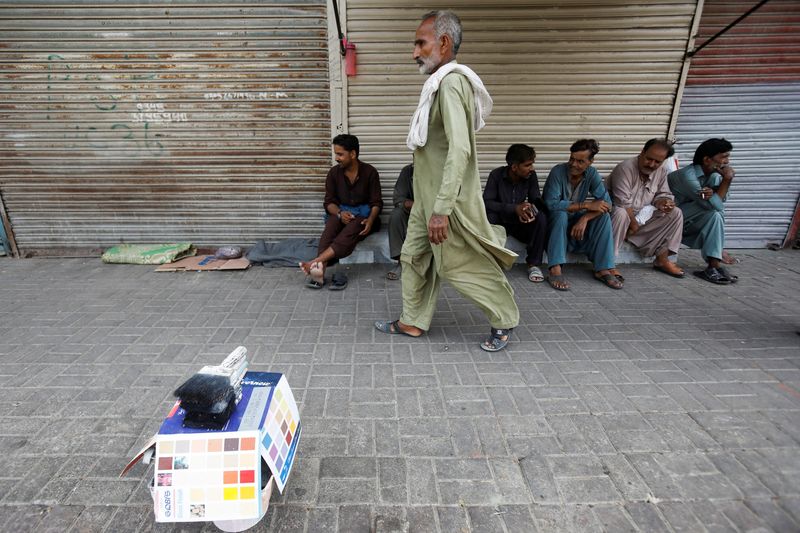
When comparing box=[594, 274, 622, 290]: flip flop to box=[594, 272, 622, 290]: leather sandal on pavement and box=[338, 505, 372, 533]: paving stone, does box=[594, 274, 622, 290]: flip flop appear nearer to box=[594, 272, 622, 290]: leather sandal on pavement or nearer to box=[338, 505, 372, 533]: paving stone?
box=[594, 272, 622, 290]: leather sandal on pavement

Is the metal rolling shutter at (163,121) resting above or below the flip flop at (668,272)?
above

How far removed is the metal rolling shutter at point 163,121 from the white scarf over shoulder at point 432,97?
103 inches

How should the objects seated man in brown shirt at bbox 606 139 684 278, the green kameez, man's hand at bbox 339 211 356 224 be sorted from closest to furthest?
the green kameez < man's hand at bbox 339 211 356 224 < seated man in brown shirt at bbox 606 139 684 278

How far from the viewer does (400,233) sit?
14.6ft

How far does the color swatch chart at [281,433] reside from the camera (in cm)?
143

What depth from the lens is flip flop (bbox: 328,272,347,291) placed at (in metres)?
4.12

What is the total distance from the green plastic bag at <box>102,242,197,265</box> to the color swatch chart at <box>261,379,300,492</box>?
4.00 metres

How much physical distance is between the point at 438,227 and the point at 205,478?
68.4 inches

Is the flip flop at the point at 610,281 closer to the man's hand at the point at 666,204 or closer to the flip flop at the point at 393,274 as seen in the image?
the man's hand at the point at 666,204

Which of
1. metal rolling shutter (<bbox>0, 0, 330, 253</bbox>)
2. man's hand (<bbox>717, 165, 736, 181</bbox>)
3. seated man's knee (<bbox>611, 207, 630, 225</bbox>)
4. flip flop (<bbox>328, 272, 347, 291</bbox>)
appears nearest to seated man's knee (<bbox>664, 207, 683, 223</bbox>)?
seated man's knee (<bbox>611, 207, 630, 225</bbox>)

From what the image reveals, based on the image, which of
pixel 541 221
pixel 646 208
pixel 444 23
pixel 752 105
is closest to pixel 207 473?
pixel 444 23

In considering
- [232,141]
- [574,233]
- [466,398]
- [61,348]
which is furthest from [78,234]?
[574,233]

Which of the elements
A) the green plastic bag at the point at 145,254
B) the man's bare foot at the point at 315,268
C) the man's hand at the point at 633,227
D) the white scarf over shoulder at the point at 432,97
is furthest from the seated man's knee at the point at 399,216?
the green plastic bag at the point at 145,254

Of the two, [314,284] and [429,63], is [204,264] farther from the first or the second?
[429,63]
